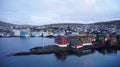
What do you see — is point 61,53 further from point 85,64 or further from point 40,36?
point 40,36

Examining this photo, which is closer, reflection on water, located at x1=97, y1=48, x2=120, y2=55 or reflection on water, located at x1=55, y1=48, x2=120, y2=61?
reflection on water, located at x1=55, y1=48, x2=120, y2=61

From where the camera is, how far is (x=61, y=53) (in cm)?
613

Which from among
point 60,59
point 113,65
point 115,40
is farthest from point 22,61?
point 115,40

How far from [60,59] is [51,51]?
102cm

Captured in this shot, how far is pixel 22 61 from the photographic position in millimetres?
4934

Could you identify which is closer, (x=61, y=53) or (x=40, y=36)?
(x=61, y=53)

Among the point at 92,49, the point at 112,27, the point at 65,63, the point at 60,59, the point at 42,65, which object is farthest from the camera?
the point at 92,49

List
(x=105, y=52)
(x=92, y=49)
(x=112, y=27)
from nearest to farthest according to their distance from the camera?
(x=112, y=27) → (x=105, y=52) → (x=92, y=49)

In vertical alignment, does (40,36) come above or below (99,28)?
below

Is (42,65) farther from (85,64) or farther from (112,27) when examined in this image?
(112,27)

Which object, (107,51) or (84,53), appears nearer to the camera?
(84,53)

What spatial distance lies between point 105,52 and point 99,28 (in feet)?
2.84

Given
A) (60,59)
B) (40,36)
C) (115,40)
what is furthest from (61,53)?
(40,36)

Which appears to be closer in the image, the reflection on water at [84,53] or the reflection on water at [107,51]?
the reflection on water at [84,53]
